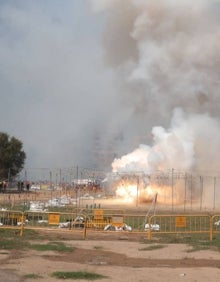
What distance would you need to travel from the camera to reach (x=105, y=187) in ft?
255

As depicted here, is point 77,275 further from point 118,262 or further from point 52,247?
point 52,247

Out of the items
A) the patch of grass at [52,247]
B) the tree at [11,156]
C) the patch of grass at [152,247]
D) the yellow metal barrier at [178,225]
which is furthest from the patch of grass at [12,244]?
the tree at [11,156]

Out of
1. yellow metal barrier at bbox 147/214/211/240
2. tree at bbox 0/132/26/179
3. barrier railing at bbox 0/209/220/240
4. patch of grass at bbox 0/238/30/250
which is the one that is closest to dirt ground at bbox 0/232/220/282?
patch of grass at bbox 0/238/30/250

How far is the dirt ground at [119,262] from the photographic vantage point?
14.2 m

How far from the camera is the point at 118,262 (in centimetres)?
1712

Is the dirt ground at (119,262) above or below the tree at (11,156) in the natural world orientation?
below

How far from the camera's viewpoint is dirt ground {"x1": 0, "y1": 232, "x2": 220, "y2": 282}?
14203 mm

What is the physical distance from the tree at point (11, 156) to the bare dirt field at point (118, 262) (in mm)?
73971

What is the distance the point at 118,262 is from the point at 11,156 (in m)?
80.8

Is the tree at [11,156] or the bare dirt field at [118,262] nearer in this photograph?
the bare dirt field at [118,262]

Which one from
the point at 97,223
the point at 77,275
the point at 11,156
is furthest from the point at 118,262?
the point at 11,156

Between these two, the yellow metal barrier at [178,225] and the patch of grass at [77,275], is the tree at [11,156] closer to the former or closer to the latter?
the yellow metal barrier at [178,225]

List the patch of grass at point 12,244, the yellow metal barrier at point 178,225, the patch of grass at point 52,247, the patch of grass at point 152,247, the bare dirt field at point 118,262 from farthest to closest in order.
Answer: the yellow metal barrier at point 178,225 < the patch of grass at point 152,247 < the patch of grass at point 12,244 < the patch of grass at point 52,247 < the bare dirt field at point 118,262

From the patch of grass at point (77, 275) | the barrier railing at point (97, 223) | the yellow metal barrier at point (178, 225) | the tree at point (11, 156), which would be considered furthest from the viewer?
the tree at point (11, 156)
